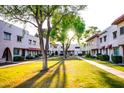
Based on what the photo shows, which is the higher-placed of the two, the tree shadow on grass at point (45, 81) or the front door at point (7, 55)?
the front door at point (7, 55)

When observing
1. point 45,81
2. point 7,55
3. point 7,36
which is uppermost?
point 7,36

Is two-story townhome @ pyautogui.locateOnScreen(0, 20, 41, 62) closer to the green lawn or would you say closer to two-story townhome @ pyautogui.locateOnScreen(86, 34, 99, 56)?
the green lawn

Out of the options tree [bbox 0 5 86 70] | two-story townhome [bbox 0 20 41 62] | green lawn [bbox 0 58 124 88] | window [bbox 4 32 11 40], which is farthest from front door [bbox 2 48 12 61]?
green lawn [bbox 0 58 124 88]

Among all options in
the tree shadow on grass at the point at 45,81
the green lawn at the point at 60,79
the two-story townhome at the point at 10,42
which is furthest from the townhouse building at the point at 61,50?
the tree shadow on grass at the point at 45,81

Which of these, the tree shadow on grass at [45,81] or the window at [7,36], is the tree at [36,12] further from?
the window at [7,36]

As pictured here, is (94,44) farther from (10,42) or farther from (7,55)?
(7,55)

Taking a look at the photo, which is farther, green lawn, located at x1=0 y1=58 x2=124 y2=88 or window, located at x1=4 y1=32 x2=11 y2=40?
window, located at x1=4 y1=32 x2=11 y2=40

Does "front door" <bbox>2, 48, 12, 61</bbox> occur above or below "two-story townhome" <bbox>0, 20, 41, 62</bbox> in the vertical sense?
below

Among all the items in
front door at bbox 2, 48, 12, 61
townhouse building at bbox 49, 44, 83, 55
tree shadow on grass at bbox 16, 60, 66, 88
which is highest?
townhouse building at bbox 49, 44, 83, 55

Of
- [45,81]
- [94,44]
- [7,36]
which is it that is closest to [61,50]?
[94,44]

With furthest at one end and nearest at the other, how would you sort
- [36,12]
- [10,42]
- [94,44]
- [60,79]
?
[94,44] < [10,42] < [36,12] < [60,79]
